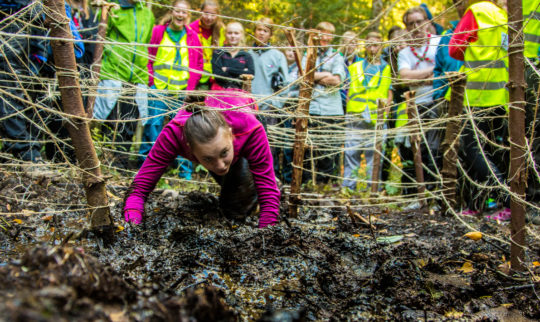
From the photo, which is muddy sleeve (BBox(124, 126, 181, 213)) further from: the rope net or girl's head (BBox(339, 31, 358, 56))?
girl's head (BBox(339, 31, 358, 56))

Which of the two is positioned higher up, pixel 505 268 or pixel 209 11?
pixel 209 11

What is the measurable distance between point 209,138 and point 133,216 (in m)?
0.73

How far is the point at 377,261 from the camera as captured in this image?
1.86m

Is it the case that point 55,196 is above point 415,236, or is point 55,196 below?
above

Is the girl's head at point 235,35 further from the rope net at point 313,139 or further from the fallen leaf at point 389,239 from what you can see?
the fallen leaf at point 389,239

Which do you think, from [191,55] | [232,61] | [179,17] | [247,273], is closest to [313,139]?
[232,61]

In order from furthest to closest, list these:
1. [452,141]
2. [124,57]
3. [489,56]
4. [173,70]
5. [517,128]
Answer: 1. [173,70]
2. [124,57]
3. [452,141]
4. [489,56]
5. [517,128]

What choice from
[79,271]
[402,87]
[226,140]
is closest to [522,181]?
[226,140]

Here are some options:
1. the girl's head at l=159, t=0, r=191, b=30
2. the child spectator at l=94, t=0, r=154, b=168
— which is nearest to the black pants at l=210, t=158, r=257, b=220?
the child spectator at l=94, t=0, r=154, b=168

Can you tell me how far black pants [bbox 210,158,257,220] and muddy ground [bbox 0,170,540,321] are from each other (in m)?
0.29

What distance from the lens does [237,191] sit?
2.94 meters

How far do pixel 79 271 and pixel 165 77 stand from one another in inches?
135

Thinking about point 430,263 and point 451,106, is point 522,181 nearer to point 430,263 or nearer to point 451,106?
point 430,263

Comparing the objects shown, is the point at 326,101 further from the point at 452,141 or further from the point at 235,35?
the point at 452,141
